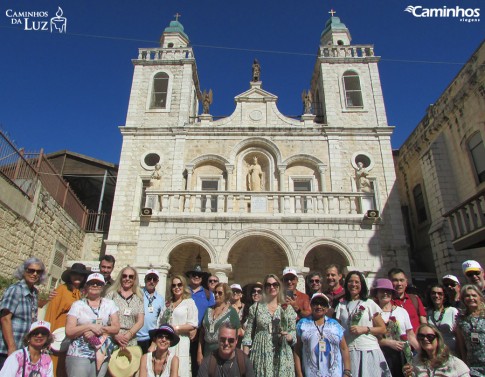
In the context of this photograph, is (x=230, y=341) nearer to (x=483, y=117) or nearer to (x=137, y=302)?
(x=137, y=302)

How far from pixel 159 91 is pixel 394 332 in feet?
56.5

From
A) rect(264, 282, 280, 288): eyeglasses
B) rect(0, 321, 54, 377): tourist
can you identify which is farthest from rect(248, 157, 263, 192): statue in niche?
rect(0, 321, 54, 377): tourist

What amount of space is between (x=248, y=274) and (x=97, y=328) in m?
9.68

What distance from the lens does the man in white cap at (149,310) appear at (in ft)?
16.1

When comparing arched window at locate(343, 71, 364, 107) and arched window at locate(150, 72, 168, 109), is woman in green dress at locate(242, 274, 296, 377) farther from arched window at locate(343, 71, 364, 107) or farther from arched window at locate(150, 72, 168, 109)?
arched window at locate(150, 72, 168, 109)

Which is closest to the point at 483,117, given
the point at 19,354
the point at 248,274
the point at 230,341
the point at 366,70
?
the point at 366,70

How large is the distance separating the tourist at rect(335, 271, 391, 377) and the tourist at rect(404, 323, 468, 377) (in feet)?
1.46

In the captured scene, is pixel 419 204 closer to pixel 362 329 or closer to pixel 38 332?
pixel 362 329

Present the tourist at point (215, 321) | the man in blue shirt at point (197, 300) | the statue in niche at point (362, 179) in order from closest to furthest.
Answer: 1. the tourist at point (215, 321)
2. the man in blue shirt at point (197, 300)
3. the statue in niche at point (362, 179)

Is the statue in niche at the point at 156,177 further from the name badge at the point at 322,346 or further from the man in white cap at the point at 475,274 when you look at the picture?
the man in white cap at the point at 475,274

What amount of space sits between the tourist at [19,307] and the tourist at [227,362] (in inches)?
91.7

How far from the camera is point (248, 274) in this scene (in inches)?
524

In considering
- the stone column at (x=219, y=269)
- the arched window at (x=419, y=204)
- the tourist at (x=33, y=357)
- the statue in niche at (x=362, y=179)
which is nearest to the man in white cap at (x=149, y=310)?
the tourist at (x=33, y=357)

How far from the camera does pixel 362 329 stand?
419 centimetres
